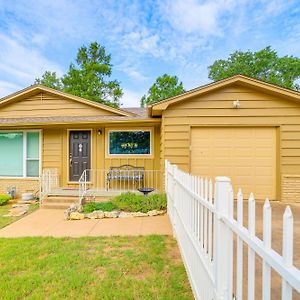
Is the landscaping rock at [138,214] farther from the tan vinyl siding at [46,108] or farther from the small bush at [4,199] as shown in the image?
the tan vinyl siding at [46,108]

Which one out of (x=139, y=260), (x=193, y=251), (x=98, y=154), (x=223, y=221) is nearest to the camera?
(x=223, y=221)

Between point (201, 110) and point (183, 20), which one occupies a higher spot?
point (183, 20)

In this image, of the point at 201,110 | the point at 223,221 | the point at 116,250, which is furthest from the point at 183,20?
the point at 223,221

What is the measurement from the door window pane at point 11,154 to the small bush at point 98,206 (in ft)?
13.4

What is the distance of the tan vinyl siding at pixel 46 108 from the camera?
9664mm

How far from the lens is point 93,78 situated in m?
22.9

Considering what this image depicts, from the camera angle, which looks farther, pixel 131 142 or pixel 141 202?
pixel 131 142

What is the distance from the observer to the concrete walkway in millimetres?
4883

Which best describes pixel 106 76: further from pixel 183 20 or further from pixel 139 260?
pixel 139 260

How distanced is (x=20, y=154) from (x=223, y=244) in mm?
9307

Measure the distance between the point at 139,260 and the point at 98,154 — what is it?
18.8 feet

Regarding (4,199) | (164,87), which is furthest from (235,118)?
(164,87)

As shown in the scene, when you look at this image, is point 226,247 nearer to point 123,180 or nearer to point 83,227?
point 83,227

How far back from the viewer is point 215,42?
21.2m
